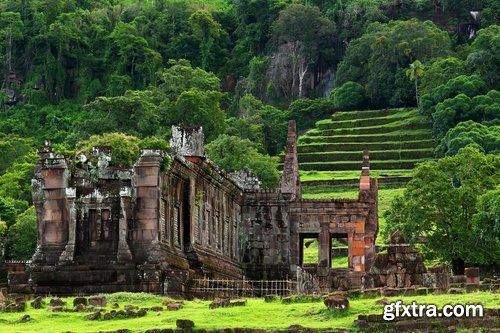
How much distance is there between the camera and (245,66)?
188 meters

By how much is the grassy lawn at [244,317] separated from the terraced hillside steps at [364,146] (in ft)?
253

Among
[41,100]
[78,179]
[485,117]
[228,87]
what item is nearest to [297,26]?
[228,87]

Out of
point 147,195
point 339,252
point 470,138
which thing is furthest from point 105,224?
point 470,138

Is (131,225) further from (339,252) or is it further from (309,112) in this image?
(309,112)

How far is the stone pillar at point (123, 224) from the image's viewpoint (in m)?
50.3

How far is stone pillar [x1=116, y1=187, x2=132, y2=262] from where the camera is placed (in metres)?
50.3

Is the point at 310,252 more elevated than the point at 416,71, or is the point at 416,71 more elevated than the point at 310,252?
the point at 416,71

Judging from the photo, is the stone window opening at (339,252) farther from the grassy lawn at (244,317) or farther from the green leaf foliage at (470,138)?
the grassy lawn at (244,317)

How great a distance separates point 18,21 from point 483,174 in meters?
113

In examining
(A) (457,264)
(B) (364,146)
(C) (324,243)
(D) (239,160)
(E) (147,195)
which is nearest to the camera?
(E) (147,195)

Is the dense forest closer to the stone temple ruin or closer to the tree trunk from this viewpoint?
the tree trunk

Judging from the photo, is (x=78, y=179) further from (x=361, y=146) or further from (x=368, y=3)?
(x=368, y=3)

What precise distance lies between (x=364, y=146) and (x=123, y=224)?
260ft

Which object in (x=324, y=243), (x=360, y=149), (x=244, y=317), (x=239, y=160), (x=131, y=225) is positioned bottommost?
(x=244, y=317)
